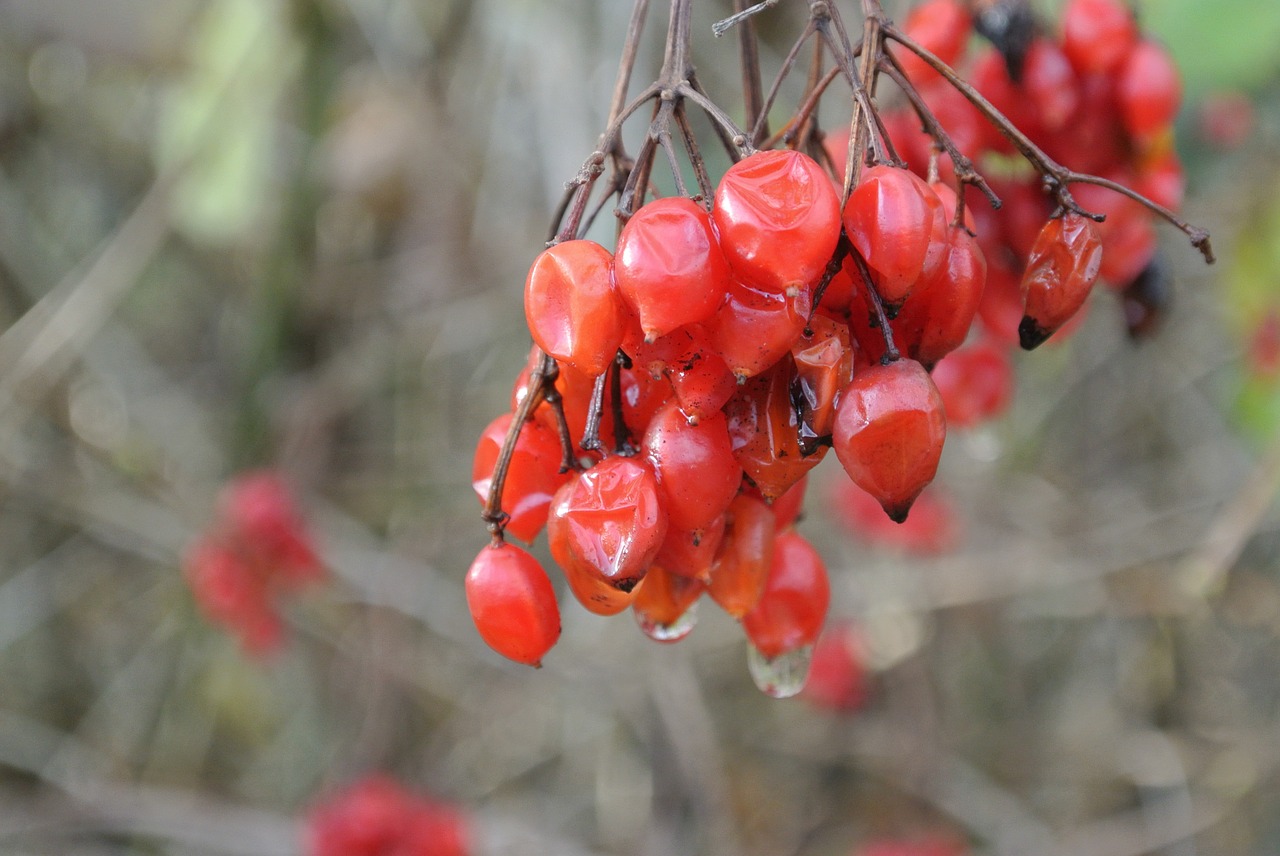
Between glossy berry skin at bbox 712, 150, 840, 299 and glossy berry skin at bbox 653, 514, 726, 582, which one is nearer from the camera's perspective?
glossy berry skin at bbox 712, 150, 840, 299

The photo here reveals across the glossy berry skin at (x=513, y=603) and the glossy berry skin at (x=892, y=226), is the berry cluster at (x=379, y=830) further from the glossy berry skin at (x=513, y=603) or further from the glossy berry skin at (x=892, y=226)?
the glossy berry skin at (x=892, y=226)

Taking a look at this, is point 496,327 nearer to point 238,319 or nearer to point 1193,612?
point 238,319

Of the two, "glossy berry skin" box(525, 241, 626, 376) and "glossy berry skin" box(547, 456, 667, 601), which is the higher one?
"glossy berry skin" box(525, 241, 626, 376)

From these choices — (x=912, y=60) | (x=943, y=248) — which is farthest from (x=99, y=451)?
(x=943, y=248)

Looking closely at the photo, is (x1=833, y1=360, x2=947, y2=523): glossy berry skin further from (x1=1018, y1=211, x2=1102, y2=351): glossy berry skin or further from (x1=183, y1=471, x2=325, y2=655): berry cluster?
(x1=183, y1=471, x2=325, y2=655): berry cluster

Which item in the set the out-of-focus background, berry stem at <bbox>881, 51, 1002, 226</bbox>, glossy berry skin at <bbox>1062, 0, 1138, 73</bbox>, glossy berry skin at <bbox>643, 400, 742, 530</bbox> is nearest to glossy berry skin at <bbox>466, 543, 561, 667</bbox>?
glossy berry skin at <bbox>643, 400, 742, 530</bbox>

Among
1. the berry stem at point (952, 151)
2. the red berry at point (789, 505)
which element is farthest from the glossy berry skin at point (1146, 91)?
the red berry at point (789, 505)

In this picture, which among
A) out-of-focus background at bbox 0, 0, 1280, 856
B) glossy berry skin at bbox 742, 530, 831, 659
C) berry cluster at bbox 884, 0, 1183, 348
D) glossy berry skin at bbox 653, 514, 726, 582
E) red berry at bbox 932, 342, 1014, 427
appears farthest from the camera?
out-of-focus background at bbox 0, 0, 1280, 856
